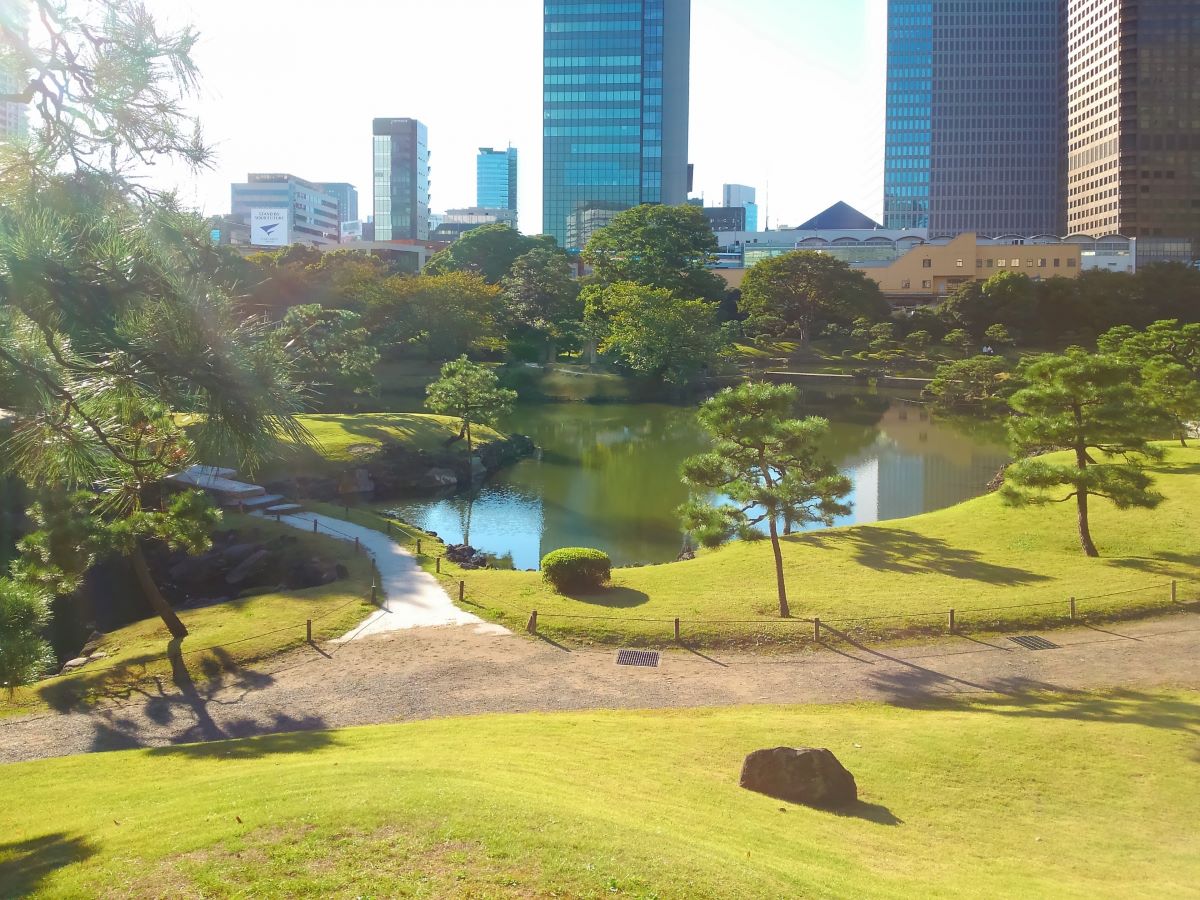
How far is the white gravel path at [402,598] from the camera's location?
18.5m

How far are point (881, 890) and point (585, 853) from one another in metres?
2.48

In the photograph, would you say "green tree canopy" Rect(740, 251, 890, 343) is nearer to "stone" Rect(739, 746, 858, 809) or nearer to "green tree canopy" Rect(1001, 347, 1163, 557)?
"green tree canopy" Rect(1001, 347, 1163, 557)

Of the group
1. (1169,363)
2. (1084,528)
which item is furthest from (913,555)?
(1169,363)

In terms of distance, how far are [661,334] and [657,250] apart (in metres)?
18.2

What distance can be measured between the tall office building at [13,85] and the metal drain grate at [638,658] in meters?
11.7

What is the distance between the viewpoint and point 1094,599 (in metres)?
18.7

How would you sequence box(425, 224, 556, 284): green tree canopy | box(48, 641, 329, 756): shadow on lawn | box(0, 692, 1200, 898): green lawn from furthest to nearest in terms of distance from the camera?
box(425, 224, 556, 284): green tree canopy
box(48, 641, 329, 756): shadow on lawn
box(0, 692, 1200, 898): green lawn

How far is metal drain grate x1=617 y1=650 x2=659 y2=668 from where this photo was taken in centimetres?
1639

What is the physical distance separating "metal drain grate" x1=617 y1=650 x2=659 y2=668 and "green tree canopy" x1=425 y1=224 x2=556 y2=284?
77.6 metres

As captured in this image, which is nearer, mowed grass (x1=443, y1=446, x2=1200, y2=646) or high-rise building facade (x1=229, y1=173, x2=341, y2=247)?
mowed grass (x1=443, y1=446, x2=1200, y2=646)

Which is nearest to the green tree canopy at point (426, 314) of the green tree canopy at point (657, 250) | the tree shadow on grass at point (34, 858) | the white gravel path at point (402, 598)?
the green tree canopy at point (657, 250)

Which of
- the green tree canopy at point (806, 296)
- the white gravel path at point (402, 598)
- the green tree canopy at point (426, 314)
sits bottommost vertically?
the white gravel path at point (402, 598)

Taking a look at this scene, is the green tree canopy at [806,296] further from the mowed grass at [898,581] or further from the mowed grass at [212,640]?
the mowed grass at [212,640]

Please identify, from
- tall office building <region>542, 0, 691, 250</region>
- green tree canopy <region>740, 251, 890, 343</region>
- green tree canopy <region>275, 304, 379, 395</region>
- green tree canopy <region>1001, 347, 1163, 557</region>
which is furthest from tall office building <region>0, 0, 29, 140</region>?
tall office building <region>542, 0, 691, 250</region>
